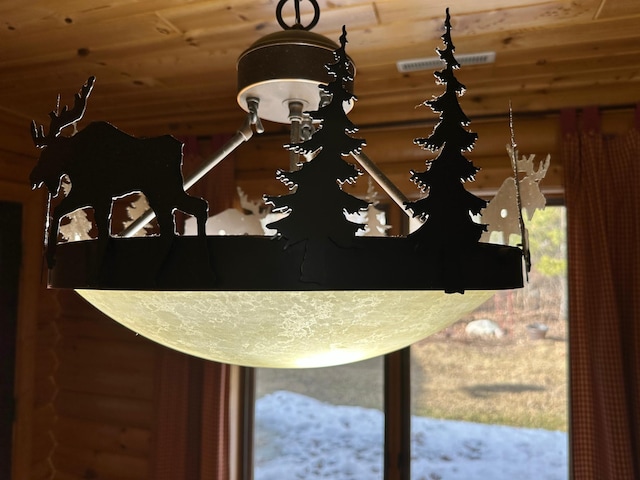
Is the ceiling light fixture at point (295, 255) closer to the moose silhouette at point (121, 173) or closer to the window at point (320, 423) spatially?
the moose silhouette at point (121, 173)

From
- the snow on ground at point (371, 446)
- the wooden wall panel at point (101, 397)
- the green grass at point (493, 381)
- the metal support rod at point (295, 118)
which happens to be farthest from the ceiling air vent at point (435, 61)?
the wooden wall panel at point (101, 397)

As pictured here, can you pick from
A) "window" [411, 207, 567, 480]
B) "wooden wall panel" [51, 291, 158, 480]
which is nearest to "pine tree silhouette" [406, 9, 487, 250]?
"window" [411, 207, 567, 480]

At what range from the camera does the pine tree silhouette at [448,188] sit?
0.39m

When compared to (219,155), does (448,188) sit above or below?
below

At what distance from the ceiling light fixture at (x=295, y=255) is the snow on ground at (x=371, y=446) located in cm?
188

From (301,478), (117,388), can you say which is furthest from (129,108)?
(301,478)

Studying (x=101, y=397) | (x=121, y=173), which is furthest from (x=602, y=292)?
(x=101, y=397)

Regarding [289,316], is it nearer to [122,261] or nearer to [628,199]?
[122,261]

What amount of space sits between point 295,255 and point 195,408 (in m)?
2.15

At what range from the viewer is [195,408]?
2303mm

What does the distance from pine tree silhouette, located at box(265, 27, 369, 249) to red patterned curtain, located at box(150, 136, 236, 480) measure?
190cm

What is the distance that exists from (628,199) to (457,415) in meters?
1.12

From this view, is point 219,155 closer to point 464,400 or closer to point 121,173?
point 121,173

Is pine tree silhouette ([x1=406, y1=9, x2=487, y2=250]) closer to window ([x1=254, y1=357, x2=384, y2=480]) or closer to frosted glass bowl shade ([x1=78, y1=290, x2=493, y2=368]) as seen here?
frosted glass bowl shade ([x1=78, y1=290, x2=493, y2=368])
